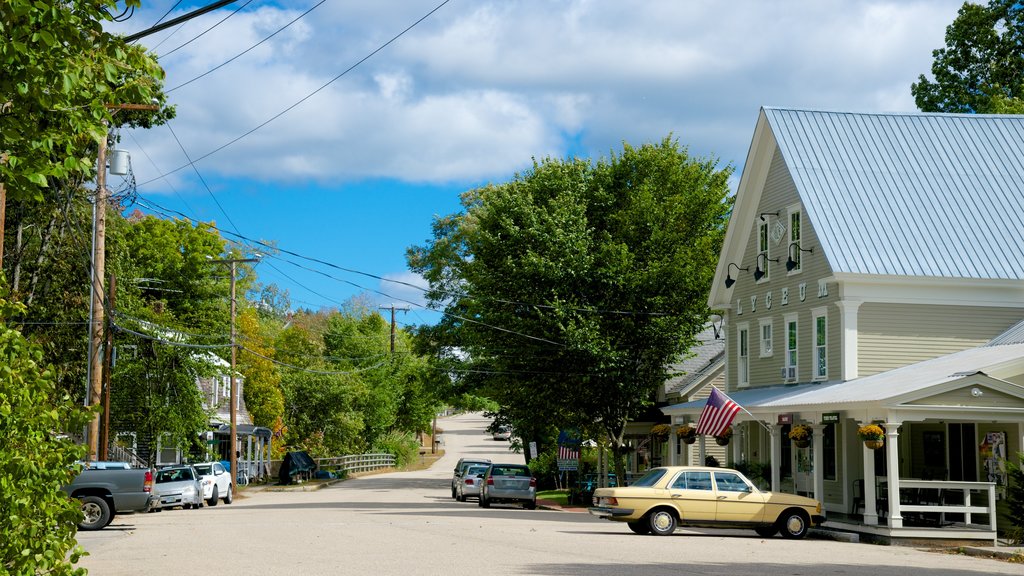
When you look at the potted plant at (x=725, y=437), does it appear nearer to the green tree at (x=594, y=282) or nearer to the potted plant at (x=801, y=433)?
the potted plant at (x=801, y=433)

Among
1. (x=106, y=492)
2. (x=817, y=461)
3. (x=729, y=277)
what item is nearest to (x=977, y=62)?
(x=729, y=277)

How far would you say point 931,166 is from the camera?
117 feet

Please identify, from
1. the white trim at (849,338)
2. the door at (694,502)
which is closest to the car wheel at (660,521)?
the door at (694,502)

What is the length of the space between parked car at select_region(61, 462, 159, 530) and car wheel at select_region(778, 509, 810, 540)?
15.0 metres

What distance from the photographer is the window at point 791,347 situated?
34.7 m

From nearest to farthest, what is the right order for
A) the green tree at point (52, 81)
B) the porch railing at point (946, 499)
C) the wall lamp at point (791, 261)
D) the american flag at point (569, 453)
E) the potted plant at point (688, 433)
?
the green tree at point (52, 81), the porch railing at point (946, 499), the wall lamp at point (791, 261), the potted plant at point (688, 433), the american flag at point (569, 453)

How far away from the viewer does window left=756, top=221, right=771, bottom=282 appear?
121 feet

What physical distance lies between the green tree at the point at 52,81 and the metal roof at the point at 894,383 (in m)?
19.9

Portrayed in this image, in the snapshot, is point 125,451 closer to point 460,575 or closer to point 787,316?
point 787,316

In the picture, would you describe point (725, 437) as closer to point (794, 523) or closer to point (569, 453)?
point (794, 523)

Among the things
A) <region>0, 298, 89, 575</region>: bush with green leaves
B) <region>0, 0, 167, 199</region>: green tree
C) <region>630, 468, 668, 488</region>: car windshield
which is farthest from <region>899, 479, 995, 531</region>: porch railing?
<region>0, 0, 167, 199</region>: green tree

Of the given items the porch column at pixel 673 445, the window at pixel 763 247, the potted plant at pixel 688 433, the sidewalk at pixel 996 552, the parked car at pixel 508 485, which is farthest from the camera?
the parked car at pixel 508 485

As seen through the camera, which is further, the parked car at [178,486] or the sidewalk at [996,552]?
the parked car at [178,486]

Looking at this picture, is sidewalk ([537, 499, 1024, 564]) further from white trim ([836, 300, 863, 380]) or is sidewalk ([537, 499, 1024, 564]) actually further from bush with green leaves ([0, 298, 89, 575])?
bush with green leaves ([0, 298, 89, 575])
